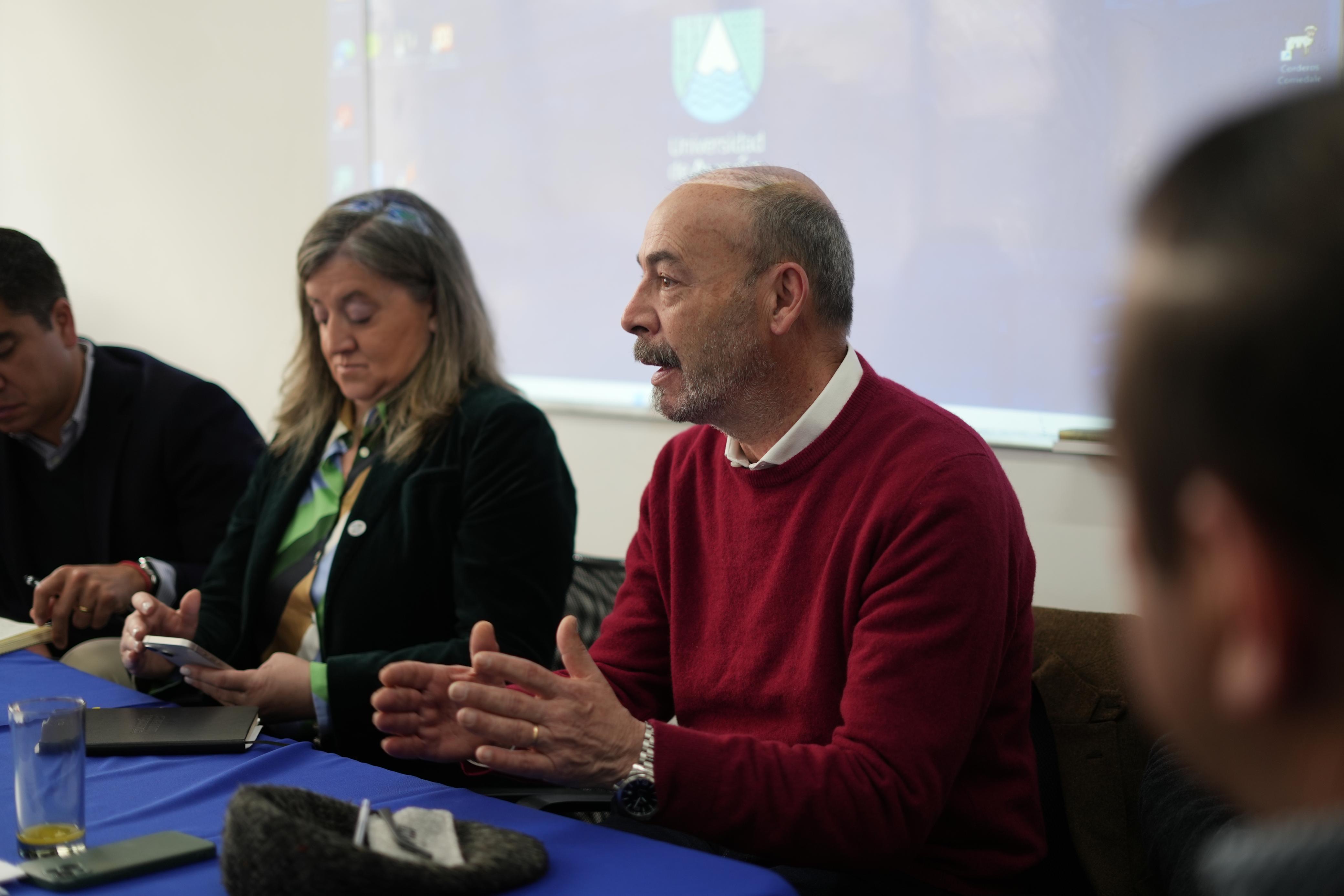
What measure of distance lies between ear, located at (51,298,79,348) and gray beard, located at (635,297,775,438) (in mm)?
1729

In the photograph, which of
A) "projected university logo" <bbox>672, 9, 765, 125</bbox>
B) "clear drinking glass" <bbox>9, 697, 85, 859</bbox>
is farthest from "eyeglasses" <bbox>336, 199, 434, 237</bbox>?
"clear drinking glass" <bbox>9, 697, 85, 859</bbox>

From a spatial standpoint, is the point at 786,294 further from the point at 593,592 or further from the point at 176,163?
the point at 176,163

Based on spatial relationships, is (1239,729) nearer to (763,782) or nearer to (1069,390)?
(763,782)

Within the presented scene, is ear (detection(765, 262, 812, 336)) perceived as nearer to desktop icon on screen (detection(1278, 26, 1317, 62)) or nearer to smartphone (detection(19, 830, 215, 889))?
smartphone (detection(19, 830, 215, 889))

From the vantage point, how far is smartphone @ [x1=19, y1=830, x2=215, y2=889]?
106 cm

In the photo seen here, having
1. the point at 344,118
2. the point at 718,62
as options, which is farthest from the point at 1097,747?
the point at 344,118

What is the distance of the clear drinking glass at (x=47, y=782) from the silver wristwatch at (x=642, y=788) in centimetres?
58

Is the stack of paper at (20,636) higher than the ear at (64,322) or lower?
lower

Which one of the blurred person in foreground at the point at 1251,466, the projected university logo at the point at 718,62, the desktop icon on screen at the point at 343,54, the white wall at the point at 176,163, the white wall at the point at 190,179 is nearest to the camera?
the blurred person in foreground at the point at 1251,466

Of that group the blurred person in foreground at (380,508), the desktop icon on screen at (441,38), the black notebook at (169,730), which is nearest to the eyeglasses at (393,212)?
the blurred person in foreground at (380,508)

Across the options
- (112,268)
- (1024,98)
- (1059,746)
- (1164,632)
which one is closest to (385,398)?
(1059,746)

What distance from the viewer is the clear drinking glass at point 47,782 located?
113cm

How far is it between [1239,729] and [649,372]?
9.38 feet

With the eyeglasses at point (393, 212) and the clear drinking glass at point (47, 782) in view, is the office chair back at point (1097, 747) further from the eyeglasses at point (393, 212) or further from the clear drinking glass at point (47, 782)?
the eyeglasses at point (393, 212)
